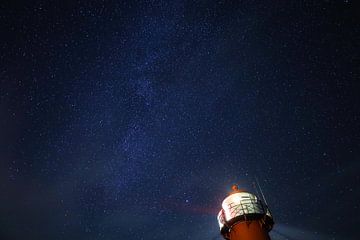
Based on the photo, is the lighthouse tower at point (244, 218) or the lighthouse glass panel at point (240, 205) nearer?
the lighthouse tower at point (244, 218)

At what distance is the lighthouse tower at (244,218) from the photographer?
14.0 meters

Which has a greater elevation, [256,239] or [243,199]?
[243,199]

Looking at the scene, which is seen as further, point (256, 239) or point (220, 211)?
point (220, 211)

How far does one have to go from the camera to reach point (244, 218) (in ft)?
46.9

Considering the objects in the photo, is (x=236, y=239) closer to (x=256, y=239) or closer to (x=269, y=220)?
(x=256, y=239)

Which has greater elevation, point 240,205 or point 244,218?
point 240,205

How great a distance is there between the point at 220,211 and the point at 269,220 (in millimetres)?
2123

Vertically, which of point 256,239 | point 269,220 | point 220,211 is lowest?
point 256,239

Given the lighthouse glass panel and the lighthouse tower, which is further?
the lighthouse glass panel

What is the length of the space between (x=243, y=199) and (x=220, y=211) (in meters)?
1.28

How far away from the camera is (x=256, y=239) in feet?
45.1

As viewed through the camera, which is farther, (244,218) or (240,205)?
(240,205)

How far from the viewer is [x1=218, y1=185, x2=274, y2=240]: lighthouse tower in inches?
553

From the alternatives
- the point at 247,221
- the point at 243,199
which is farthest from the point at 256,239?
the point at 243,199
